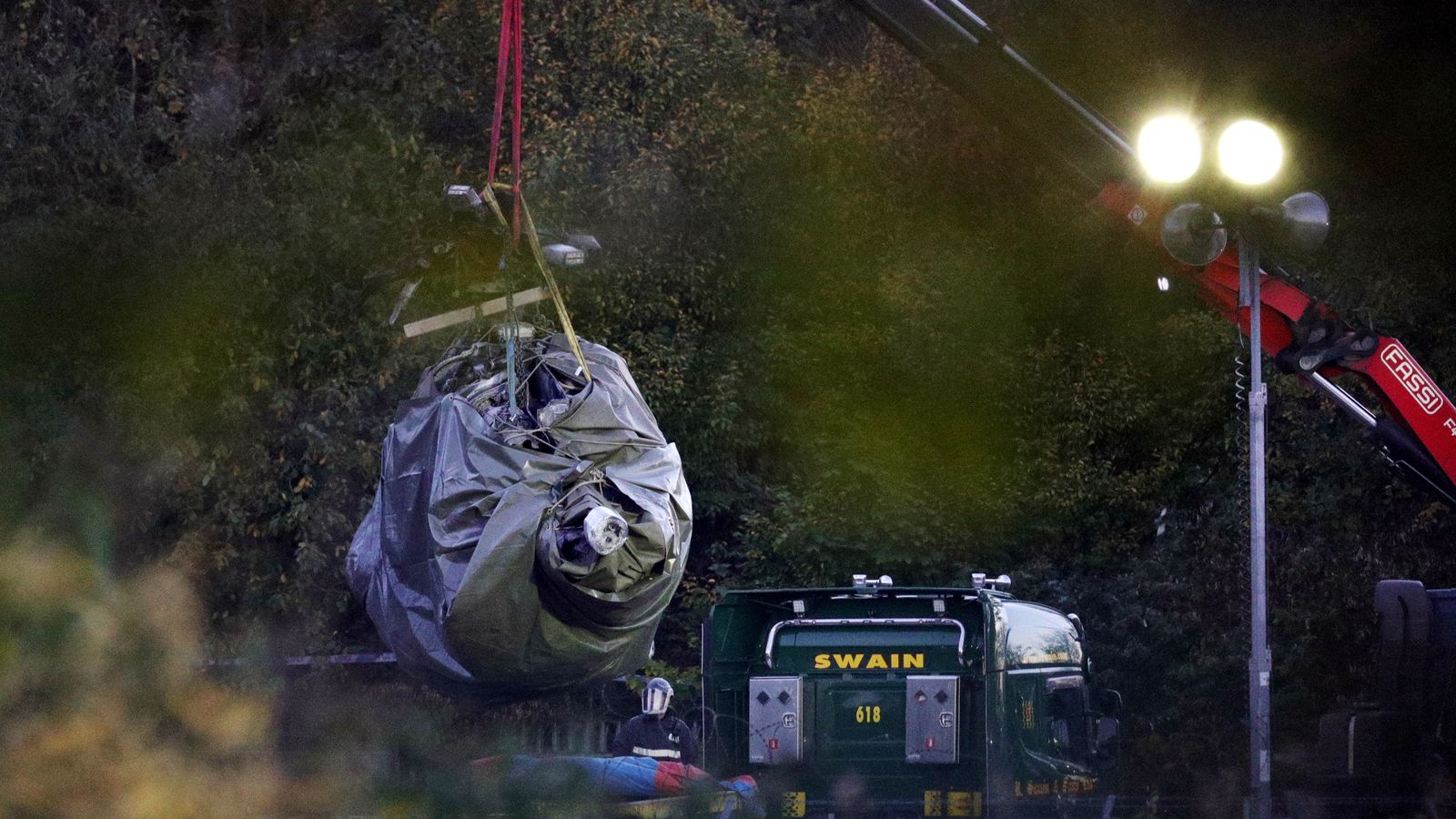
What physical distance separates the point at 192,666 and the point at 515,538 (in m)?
2.43

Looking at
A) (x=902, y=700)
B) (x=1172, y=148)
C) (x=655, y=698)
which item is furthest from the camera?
(x=655, y=698)

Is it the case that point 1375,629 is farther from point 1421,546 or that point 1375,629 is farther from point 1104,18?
point 1104,18

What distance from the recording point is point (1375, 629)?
522 inches

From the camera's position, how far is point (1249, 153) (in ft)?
26.1

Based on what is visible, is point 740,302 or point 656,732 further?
point 740,302

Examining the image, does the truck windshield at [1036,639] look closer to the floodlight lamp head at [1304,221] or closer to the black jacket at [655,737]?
the black jacket at [655,737]

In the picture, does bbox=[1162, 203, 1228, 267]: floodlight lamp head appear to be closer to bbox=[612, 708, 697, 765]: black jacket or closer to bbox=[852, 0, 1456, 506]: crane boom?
bbox=[852, 0, 1456, 506]: crane boom

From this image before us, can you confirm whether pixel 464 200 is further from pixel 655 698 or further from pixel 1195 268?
pixel 1195 268

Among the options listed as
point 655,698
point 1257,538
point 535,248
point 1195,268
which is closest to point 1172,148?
point 1195,268

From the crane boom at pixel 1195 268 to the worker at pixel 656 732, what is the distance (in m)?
3.60

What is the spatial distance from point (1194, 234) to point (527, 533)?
4219 millimetres

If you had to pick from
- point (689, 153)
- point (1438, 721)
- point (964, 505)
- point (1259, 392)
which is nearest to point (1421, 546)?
point (964, 505)

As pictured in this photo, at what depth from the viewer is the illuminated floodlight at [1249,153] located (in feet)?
26.0

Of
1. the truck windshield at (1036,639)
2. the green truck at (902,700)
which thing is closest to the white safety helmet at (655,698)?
the green truck at (902,700)
